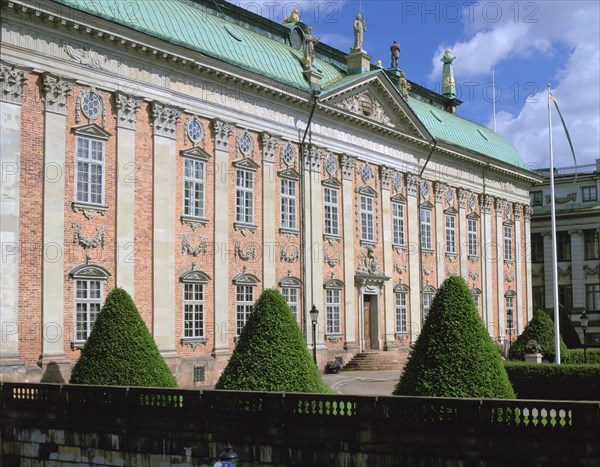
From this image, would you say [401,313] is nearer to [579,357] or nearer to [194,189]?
[579,357]

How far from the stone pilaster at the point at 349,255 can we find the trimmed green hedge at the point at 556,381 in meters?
10.8

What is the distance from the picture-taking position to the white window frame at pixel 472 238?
52.4 meters

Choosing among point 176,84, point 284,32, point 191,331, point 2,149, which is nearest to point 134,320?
point 2,149

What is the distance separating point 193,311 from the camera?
33.0 meters

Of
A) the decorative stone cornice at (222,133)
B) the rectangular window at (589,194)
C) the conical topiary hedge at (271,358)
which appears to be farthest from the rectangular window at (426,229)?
the conical topiary hedge at (271,358)

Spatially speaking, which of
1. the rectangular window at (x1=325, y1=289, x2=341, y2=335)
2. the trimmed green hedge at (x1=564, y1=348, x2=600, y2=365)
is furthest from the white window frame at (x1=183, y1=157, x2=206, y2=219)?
the trimmed green hedge at (x1=564, y1=348, x2=600, y2=365)

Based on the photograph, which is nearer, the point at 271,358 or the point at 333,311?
the point at 271,358

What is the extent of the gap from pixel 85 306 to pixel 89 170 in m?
4.40

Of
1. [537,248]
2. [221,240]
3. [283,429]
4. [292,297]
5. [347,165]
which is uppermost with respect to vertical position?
[347,165]

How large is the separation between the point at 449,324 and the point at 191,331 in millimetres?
16169

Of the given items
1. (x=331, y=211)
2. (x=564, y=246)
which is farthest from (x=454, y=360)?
(x=564, y=246)

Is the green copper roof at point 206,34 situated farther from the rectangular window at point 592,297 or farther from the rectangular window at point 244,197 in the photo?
the rectangular window at point 592,297

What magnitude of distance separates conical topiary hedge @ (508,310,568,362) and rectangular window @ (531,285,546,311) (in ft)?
94.7

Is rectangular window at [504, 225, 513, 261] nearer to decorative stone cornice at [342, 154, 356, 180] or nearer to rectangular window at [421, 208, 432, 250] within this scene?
rectangular window at [421, 208, 432, 250]
